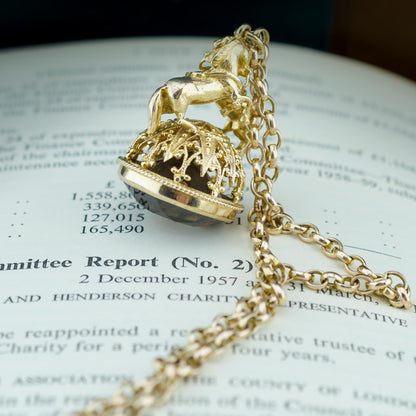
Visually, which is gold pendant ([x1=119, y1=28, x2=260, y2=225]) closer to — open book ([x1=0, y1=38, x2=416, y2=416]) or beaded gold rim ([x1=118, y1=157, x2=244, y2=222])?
beaded gold rim ([x1=118, y1=157, x2=244, y2=222])

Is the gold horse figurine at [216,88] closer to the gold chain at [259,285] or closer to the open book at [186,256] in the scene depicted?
the gold chain at [259,285]

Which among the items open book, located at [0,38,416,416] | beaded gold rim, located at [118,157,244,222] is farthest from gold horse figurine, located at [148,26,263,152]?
open book, located at [0,38,416,416]

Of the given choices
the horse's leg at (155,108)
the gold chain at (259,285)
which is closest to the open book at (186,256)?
the gold chain at (259,285)

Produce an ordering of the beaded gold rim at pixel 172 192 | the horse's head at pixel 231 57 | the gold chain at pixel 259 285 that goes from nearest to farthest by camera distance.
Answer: the gold chain at pixel 259 285, the beaded gold rim at pixel 172 192, the horse's head at pixel 231 57

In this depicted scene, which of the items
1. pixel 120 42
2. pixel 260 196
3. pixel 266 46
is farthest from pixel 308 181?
pixel 120 42

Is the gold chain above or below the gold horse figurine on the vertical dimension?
below

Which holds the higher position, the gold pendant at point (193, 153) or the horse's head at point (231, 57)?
the horse's head at point (231, 57)
